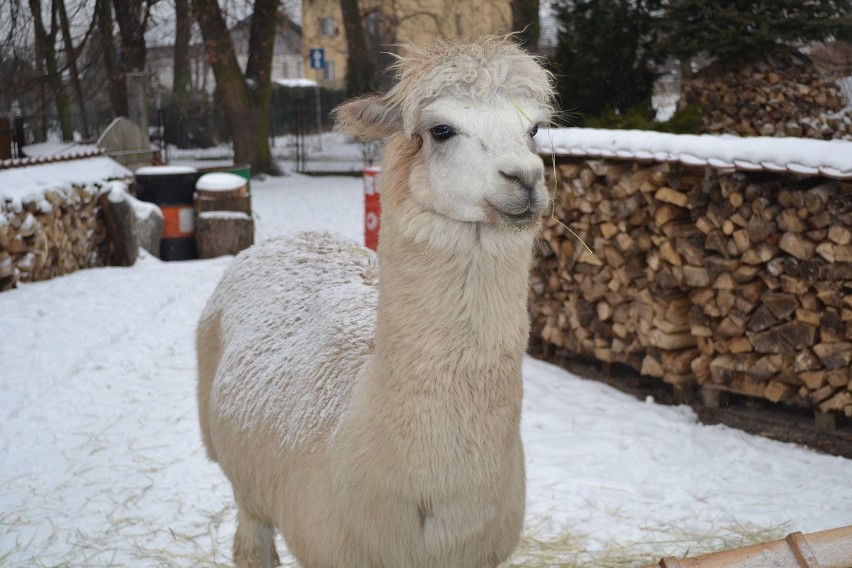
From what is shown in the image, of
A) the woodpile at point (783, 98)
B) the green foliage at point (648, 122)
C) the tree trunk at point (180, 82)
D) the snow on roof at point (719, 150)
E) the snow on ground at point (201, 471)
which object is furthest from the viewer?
the tree trunk at point (180, 82)

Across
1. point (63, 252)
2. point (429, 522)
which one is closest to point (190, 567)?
point (429, 522)

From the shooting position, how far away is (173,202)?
37.3ft

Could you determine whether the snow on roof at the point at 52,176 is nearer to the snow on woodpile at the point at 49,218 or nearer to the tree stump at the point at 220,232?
the snow on woodpile at the point at 49,218

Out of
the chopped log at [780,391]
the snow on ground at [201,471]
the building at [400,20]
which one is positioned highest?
the building at [400,20]

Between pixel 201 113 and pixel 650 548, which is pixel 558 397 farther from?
pixel 201 113

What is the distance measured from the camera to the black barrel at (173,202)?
11.2 meters

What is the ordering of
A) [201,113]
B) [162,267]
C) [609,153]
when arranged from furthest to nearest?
[201,113]
[162,267]
[609,153]

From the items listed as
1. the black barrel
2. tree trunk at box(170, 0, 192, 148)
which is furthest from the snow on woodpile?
tree trunk at box(170, 0, 192, 148)

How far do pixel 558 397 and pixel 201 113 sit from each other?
64.7 feet

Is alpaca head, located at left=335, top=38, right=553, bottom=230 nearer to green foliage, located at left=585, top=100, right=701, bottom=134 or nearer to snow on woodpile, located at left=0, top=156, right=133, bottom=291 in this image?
green foliage, located at left=585, top=100, right=701, bottom=134

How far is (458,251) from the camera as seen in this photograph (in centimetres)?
235

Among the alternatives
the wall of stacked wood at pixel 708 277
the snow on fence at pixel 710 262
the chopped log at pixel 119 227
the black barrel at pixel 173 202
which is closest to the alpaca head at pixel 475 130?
the wall of stacked wood at pixel 708 277

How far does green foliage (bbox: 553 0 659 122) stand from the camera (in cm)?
842

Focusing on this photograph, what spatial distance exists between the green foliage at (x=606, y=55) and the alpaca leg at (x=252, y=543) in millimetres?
Answer: 5737
